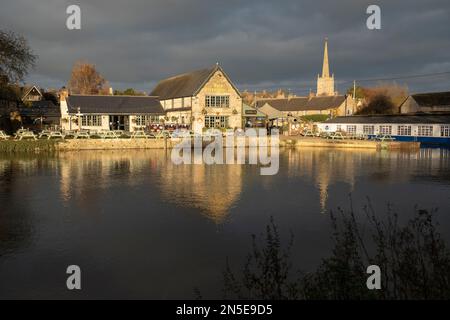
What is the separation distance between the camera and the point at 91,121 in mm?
47688

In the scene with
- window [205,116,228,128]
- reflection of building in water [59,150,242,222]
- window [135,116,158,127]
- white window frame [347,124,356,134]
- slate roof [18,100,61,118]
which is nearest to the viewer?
reflection of building in water [59,150,242,222]

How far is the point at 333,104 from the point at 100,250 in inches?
3139

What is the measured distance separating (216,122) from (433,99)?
36674 mm

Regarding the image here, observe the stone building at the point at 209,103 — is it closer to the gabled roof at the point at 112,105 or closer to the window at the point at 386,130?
the gabled roof at the point at 112,105

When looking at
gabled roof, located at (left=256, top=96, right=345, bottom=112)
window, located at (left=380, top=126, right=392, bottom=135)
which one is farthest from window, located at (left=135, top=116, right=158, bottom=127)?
gabled roof, located at (left=256, top=96, right=345, bottom=112)

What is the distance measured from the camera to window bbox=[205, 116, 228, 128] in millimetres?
51312

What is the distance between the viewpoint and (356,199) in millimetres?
17047

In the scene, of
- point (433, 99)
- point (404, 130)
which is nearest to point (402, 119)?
point (404, 130)

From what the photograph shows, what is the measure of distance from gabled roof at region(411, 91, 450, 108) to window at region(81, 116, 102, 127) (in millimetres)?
49084

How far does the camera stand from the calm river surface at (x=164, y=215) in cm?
909

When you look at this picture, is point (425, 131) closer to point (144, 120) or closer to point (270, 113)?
point (270, 113)

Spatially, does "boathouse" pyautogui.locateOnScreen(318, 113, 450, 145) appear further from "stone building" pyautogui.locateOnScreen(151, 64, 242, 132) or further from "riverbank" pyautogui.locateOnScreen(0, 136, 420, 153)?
"stone building" pyautogui.locateOnScreen(151, 64, 242, 132)
